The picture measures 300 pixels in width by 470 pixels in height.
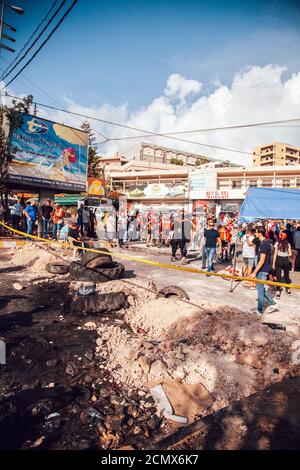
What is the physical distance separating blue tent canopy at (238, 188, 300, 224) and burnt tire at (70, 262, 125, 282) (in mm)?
4361

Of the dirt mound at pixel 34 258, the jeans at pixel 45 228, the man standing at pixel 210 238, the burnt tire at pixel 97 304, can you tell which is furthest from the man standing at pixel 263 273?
the jeans at pixel 45 228

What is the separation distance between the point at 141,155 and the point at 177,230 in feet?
178

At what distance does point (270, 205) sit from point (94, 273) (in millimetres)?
6117

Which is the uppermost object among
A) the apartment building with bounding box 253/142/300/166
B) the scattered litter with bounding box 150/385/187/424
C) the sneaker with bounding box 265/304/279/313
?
the apartment building with bounding box 253/142/300/166

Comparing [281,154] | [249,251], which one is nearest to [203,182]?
[249,251]

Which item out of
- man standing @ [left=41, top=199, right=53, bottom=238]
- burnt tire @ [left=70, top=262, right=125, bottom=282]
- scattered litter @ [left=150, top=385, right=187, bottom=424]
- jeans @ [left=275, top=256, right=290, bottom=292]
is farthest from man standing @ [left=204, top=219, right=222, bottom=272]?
man standing @ [left=41, top=199, right=53, bottom=238]

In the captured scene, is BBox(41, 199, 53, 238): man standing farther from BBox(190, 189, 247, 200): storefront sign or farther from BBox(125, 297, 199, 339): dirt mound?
BBox(190, 189, 247, 200): storefront sign

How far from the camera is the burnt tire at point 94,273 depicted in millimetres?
7633

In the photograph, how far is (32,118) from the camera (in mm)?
17500

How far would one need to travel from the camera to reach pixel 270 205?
884cm

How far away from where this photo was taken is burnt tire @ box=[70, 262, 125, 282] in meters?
7.63

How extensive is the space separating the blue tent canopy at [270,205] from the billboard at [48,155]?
14219mm

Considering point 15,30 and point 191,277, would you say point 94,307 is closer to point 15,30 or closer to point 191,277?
point 191,277

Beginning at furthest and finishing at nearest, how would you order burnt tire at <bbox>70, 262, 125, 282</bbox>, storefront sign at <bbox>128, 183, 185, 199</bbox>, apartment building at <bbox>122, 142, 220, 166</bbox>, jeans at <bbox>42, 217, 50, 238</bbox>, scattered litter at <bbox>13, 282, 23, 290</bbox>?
apartment building at <bbox>122, 142, 220, 166</bbox> → storefront sign at <bbox>128, 183, 185, 199</bbox> → jeans at <bbox>42, 217, 50, 238</bbox> → burnt tire at <bbox>70, 262, 125, 282</bbox> → scattered litter at <bbox>13, 282, 23, 290</bbox>
